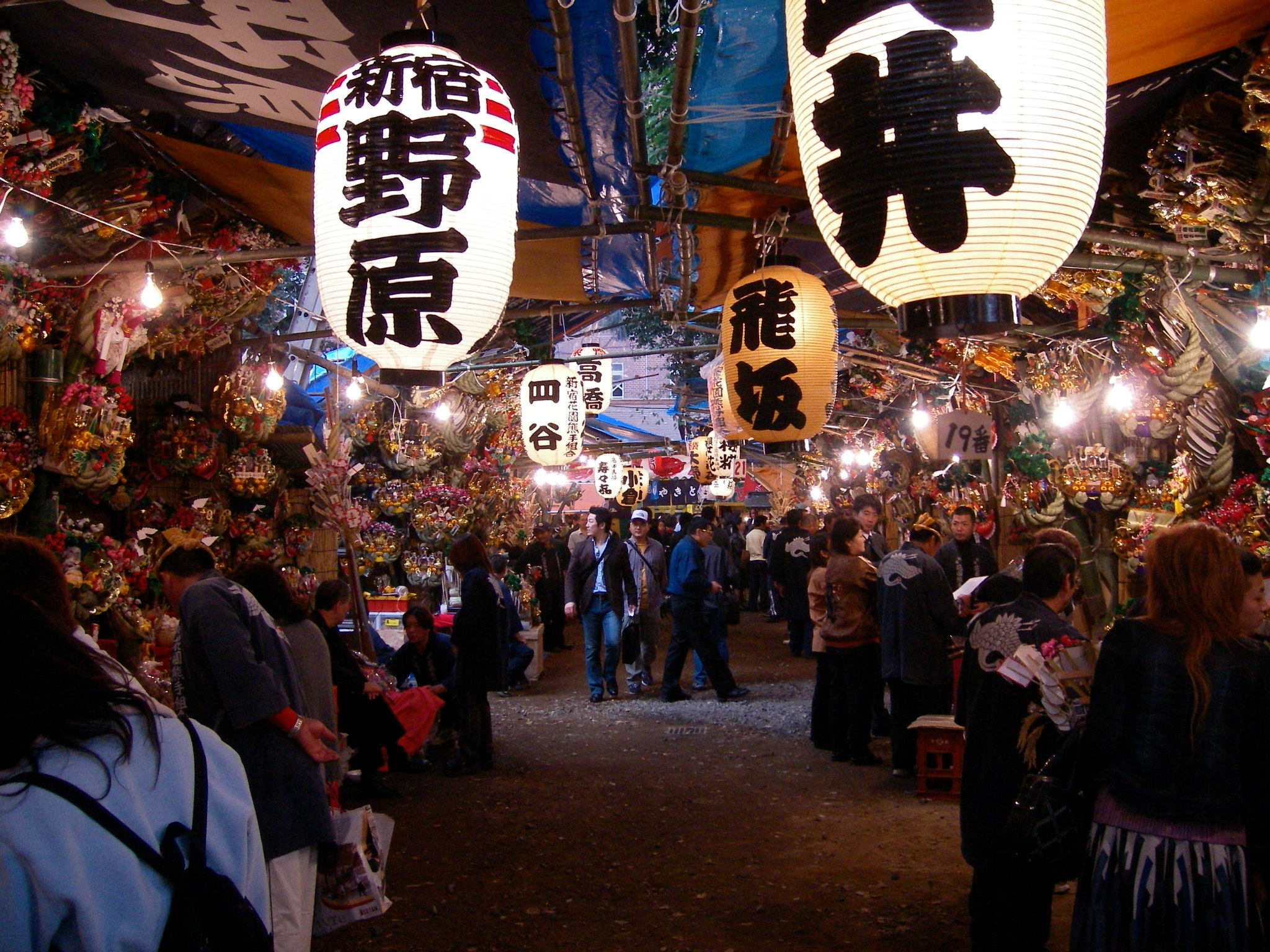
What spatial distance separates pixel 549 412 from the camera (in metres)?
12.1

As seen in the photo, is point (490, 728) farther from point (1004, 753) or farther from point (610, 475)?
point (610, 475)

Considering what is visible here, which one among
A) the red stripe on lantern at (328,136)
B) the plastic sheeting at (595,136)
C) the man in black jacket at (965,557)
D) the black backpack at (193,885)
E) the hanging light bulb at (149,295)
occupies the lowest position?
the black backpack at (193,885)

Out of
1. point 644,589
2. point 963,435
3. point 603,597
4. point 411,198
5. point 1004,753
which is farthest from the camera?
point 963,435

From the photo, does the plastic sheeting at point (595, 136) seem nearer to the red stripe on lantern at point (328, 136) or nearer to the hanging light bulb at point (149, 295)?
the red stripe on lantern at point (328, 136)

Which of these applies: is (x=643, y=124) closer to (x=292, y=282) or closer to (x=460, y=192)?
(x=460, y=192)

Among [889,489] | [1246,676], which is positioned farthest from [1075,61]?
[889,489]

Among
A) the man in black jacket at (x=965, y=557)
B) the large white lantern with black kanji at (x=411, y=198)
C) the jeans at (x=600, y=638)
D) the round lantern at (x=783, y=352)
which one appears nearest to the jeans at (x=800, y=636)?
the jeans at (x=600, y=638)

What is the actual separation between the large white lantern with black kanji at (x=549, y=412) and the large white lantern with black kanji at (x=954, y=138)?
880cm

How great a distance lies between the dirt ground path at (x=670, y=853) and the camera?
15.3 ft

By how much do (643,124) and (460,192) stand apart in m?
1.85

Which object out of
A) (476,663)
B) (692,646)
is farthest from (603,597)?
(476,663)

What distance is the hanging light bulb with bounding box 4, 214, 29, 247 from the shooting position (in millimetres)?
5117

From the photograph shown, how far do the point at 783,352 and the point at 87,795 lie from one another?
5.87 m

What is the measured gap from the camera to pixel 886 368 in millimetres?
13266
